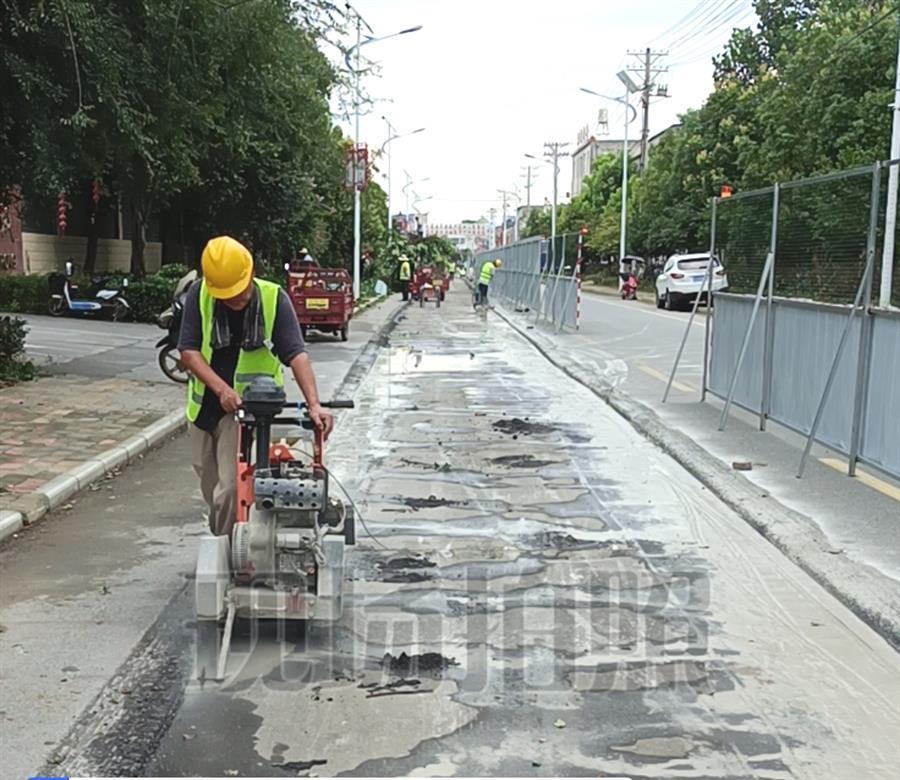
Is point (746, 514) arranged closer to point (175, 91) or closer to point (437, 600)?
point (437, 600)

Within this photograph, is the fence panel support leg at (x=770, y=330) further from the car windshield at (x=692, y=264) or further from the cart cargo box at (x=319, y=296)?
the car windshield at (x=692, y=264)

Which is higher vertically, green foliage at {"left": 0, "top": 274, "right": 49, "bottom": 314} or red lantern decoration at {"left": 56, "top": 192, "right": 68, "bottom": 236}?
red lantern decoration at {"left": 56, "top": 192, "right": 68, "bottom": 236}

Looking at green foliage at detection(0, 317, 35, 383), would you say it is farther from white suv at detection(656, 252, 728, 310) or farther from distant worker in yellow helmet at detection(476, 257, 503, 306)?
white suv at detection(656, 252, 728, 310)

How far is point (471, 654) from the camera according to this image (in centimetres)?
462

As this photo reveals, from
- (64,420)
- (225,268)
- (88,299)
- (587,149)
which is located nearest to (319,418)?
(225,268)

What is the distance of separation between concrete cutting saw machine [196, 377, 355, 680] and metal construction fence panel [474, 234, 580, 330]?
64.4ft

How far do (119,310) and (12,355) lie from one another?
10.1 meters

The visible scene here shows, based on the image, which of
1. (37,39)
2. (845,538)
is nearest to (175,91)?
(37,39)

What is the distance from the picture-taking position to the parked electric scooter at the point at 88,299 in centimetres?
2241

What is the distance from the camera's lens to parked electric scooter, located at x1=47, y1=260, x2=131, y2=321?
22406mm

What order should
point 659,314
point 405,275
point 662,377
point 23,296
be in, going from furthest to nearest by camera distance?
point 405,275
point 659,314
point 23,296
point 662,377

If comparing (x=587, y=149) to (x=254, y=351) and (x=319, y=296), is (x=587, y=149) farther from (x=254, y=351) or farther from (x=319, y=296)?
(x=254, y=351)

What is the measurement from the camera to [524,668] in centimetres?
446

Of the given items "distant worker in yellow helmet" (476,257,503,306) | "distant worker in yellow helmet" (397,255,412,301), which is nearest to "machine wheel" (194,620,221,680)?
"distant worker in yellow helmet" (476,257,503,306)
